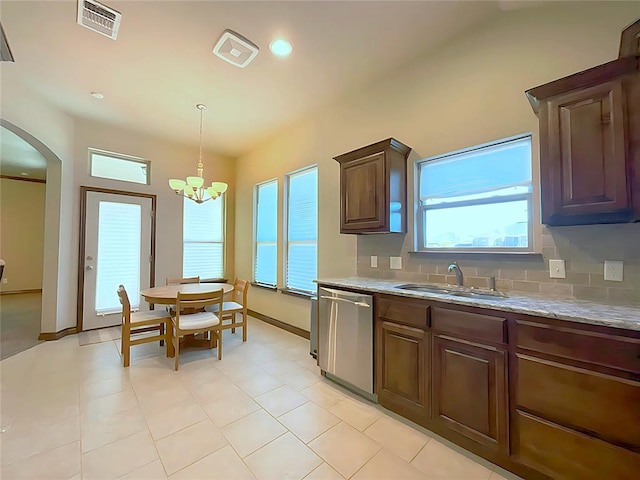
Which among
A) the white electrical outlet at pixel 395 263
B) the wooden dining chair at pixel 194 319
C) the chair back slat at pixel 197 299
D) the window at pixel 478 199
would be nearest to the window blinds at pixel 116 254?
the wooden dining chair at pixel 194 319

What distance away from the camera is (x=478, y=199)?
2.36 metres

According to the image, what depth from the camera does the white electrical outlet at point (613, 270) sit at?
1.69 meters

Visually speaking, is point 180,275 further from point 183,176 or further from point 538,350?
point 538,350

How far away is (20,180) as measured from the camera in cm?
716

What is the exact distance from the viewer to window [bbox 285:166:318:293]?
3955mm

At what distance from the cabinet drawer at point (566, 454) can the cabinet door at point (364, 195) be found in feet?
5.49

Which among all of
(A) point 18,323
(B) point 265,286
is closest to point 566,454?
(B) point 265,286

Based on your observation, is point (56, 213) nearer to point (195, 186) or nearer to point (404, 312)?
point (195, 186)

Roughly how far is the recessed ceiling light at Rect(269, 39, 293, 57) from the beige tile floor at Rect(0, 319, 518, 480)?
3163 mm

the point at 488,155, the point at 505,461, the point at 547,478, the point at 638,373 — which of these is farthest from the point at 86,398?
the point at 488,155

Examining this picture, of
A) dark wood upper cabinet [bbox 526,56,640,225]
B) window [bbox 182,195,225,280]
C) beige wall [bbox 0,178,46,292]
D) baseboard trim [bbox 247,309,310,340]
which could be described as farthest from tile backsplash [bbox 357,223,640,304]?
beige wall [bbox 0,178,46,292]

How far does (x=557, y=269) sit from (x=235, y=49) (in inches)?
126

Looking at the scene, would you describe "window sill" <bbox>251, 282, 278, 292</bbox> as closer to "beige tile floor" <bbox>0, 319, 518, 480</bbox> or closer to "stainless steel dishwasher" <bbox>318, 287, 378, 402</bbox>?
"beige tile floor" <bbox>0, 319, 518, 480</bbox>

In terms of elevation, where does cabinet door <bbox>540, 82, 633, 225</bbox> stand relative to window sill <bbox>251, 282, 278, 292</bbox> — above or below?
above
